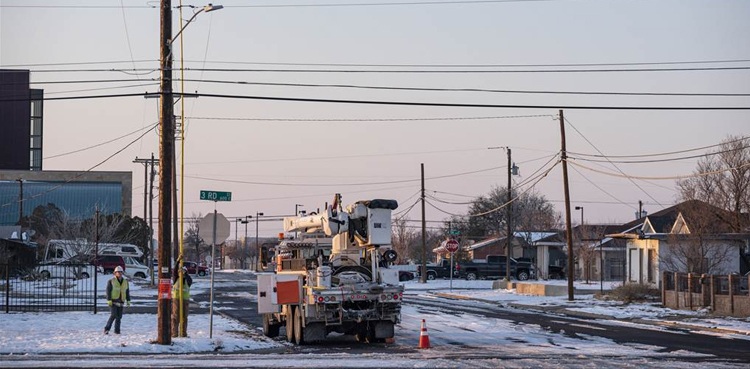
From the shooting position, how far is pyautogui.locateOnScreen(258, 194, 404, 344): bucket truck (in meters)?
22.5

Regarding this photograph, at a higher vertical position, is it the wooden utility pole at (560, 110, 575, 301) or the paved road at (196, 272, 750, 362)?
the wooden utility pole at (560, 110, 575, 301)

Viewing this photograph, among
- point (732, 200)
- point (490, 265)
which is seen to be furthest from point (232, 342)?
point (490, 265)

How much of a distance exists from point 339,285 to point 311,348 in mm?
1586

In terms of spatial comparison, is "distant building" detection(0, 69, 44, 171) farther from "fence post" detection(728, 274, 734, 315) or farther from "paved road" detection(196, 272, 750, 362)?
"fence post" detection(728, 274, 734, 315)

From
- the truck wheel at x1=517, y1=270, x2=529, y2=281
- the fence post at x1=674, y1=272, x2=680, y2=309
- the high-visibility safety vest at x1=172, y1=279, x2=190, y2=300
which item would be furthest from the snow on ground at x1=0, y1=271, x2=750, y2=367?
the truck wheel at x1=517, y1=270, x2=529, y2=281

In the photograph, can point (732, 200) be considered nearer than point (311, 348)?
No

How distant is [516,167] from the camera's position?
2418 inches

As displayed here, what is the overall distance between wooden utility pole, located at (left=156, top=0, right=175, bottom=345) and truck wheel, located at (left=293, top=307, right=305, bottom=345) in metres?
3.01

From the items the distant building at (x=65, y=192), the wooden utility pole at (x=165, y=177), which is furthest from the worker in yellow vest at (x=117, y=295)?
the distant building at (x=65, y=192)

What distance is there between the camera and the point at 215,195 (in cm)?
2439

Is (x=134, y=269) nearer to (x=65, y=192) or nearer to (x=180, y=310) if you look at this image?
(x=65, y=192)

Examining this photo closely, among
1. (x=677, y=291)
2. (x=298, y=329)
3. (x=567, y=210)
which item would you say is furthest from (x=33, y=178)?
(x=298, y=329)

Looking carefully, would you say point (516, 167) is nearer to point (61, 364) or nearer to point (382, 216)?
point (382, 216)

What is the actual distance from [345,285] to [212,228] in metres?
3.63
